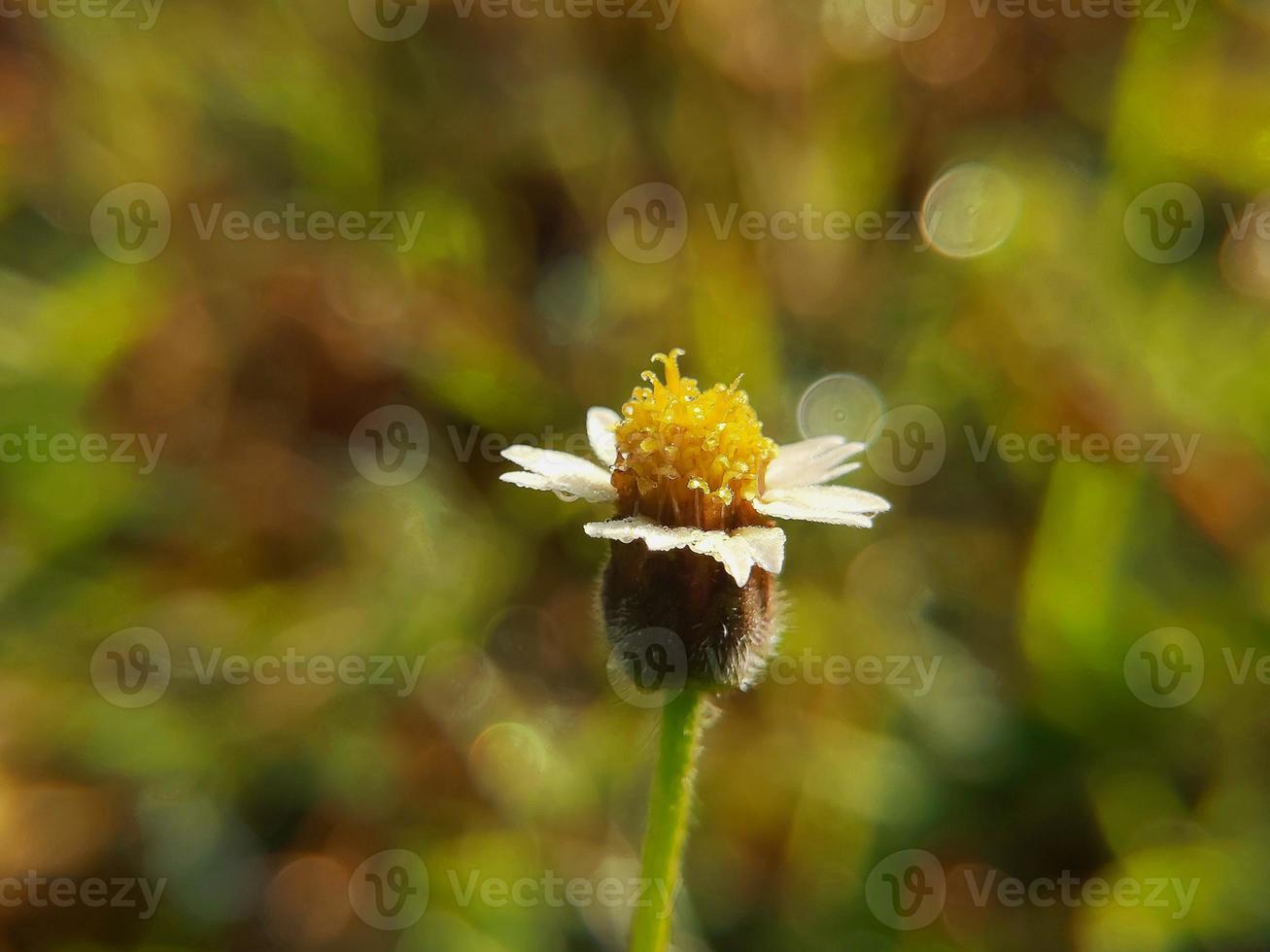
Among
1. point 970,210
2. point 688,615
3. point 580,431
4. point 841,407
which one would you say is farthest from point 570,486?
point 970,210

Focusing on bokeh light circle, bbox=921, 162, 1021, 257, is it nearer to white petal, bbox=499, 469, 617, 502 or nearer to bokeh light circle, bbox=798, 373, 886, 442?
bokeh light circle, bbox=798, 373, 886, 442

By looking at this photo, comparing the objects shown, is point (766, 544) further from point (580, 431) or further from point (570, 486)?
point (580, 431)

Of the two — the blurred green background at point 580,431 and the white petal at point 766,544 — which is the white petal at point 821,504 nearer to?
the white petal at point 766,544

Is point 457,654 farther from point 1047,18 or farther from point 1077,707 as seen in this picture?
point 1047,18

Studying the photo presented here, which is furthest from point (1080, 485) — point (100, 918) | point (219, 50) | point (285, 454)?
point (219, 50)

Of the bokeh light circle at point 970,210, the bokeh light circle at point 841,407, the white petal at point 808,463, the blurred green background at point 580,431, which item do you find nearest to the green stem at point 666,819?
the white petal at point 808,463
